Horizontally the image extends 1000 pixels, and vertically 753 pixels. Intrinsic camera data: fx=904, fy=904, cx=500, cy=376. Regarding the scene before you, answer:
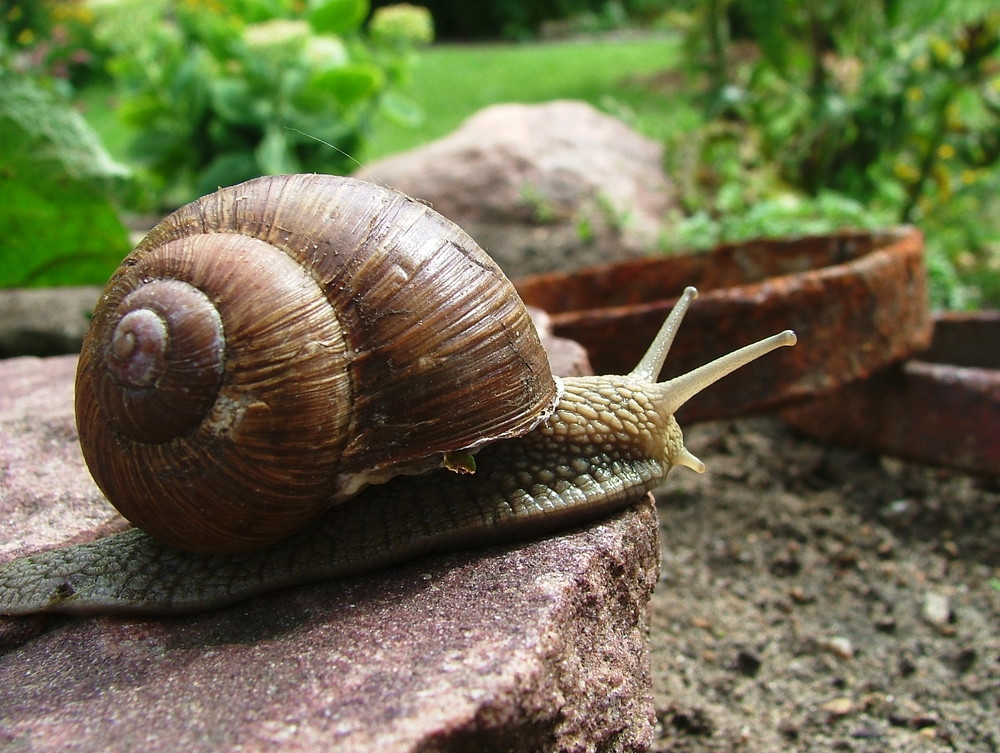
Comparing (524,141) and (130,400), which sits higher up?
(130,400)

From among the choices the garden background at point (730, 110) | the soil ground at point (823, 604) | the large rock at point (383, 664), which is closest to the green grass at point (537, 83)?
the garden background at point (730, 110)

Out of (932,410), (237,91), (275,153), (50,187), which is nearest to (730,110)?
(275,153)

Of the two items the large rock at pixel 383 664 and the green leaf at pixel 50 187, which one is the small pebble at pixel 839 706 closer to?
the large rock at pixel 383 664

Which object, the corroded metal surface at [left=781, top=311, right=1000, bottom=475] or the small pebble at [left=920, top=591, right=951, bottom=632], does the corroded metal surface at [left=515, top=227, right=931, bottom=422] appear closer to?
the corroded metal surface at [left=781, top=311, right=1000, bottom=475]

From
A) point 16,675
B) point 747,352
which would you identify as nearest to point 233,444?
point 16,675

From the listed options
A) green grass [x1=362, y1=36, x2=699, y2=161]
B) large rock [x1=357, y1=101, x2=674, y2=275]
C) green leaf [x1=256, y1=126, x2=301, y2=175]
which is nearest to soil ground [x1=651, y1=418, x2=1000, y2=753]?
large rock [x1=357, y1=101, x2=674, y2=275]

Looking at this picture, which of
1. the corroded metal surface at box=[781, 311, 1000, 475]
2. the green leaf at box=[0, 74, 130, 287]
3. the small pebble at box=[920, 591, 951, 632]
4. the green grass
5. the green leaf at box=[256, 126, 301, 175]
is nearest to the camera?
the small pebble at box=[920, 591, 951, 632]

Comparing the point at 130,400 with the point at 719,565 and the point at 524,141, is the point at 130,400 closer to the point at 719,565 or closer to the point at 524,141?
the point at 719,565
